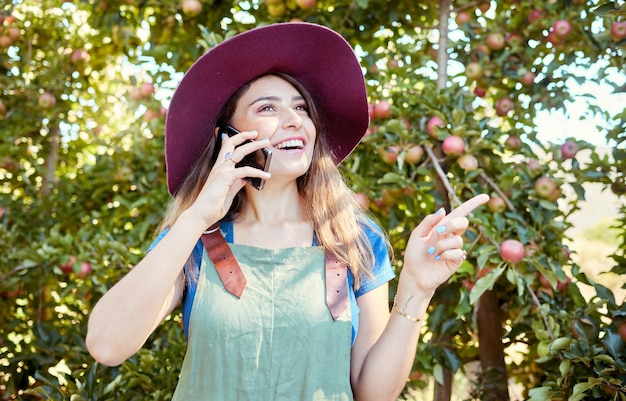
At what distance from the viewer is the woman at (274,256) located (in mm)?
1208

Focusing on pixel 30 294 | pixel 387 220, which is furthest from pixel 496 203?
pixel 30 294

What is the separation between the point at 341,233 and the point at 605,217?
4974 mm

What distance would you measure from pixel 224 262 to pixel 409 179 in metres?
1.01

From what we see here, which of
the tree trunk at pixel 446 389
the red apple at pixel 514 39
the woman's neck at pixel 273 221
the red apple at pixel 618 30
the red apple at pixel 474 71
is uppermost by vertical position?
the red apple at pixel 514 39

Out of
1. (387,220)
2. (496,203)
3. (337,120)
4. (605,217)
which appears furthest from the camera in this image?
(605,217)

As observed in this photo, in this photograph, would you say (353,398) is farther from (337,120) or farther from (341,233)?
(337,120)

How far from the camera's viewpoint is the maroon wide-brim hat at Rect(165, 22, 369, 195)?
4.72 feet

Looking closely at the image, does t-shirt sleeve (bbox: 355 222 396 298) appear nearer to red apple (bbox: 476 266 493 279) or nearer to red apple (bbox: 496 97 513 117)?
red apple (bbox: 476 266 493 279)

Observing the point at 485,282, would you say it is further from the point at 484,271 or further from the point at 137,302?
the point at 137,302

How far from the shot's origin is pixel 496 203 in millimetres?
2094

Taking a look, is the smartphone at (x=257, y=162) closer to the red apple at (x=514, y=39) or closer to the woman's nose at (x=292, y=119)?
the woman's nose at (x=292, y=119)

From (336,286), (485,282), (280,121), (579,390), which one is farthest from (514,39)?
(336,286)

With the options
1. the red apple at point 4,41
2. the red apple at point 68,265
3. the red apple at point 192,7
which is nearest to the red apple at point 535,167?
the red apple at point 192,7

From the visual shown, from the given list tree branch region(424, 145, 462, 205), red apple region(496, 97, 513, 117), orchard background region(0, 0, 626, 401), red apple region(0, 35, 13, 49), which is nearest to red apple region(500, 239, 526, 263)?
orchard background region(0, 0, 626, 401)
